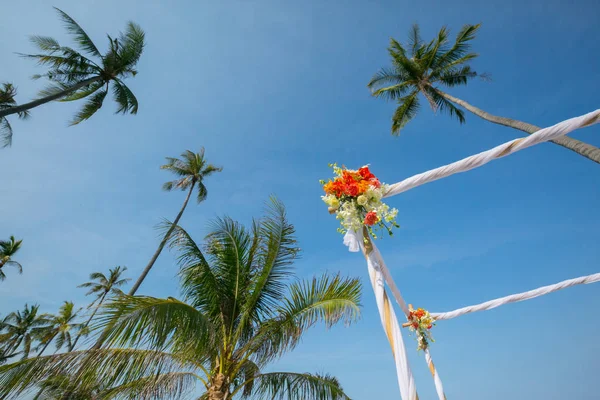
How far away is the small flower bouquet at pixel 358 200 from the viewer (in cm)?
246

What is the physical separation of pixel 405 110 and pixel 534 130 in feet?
23.2

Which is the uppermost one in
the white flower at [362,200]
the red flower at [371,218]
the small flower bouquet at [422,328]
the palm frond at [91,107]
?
the palm frond at [91,107]

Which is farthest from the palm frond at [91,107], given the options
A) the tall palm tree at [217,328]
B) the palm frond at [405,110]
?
the palm frond at [405,110]

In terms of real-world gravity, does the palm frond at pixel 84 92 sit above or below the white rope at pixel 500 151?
above

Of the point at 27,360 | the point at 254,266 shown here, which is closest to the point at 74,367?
the point at 27,360

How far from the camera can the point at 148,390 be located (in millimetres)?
5371

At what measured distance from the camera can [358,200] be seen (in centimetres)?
249

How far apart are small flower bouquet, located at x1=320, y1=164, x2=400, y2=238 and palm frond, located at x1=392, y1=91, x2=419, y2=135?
42.6ft

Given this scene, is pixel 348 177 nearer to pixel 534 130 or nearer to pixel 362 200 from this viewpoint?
pixel 362 200

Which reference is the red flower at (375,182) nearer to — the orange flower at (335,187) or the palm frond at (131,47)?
the orange flower at (335,187)

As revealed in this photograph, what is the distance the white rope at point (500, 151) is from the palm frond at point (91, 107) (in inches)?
557

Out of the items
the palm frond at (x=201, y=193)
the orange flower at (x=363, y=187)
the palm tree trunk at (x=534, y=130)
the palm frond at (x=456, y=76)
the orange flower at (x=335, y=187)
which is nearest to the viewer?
the orange flower at (x=363, y=187)

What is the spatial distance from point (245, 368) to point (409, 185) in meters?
5.85

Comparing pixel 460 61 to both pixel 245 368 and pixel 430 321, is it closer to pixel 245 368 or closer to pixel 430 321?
pixel 430 321
